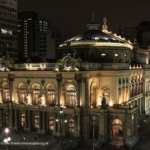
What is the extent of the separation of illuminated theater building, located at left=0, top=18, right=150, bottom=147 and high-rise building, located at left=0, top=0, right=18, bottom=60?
44008 mm

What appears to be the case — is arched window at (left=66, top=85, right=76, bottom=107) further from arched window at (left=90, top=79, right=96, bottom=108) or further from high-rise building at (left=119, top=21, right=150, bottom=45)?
high-rise building at (left=119, top=21, right=150, bottom=45)

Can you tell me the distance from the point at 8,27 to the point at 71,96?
6270cm

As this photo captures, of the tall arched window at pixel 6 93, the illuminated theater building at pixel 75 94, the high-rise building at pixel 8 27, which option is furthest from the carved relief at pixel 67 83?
the high-rise building at pixel 8 27

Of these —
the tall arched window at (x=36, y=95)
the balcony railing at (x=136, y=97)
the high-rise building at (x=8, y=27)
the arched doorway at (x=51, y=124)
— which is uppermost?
the high-rise building at (x=8, y=27)

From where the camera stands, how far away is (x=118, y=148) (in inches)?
2031

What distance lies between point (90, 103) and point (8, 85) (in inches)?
921

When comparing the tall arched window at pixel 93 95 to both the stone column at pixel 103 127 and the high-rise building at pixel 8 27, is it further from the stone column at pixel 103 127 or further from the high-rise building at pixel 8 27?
the high-rise building at pixel 8 27

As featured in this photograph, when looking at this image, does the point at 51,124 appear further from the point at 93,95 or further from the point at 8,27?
the point at 8,27

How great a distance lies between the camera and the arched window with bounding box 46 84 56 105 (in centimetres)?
6015

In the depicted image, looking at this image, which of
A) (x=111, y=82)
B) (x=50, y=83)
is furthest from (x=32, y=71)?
(x=111, y=82)

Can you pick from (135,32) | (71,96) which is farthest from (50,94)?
(135,32)

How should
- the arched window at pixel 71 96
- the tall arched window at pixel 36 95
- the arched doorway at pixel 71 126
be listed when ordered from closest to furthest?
1. the arched doorway at pixel 71 126
2. the arched window at pixel 71 96
3. the tall arched window at pixel 36 95

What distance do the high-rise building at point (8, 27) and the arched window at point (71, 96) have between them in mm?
55500

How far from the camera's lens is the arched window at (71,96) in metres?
57.5
